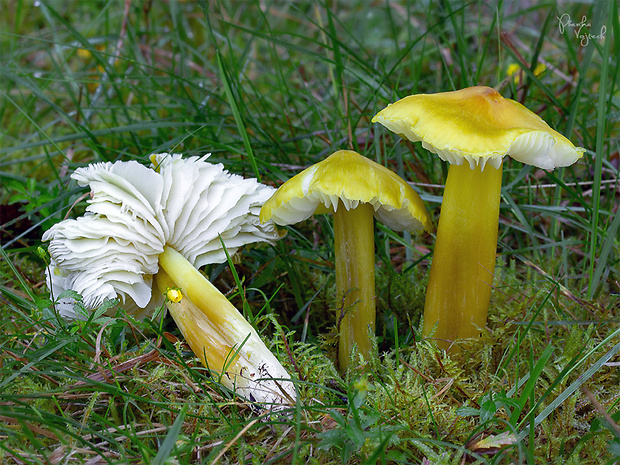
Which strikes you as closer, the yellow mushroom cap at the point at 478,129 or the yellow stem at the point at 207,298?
the yellow mushroom cap at the point at 478,129

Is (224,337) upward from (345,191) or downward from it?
downward

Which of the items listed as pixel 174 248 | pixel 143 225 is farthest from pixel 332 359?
pixel 143 225

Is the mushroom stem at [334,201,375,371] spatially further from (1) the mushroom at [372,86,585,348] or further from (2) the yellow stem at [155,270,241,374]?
(2) the yellow stem at [155,270,241,374]

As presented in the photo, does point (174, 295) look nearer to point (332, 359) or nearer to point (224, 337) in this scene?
point (224, 337)

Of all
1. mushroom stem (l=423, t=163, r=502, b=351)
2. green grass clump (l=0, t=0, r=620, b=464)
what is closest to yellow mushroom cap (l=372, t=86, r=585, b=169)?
mushroom stem (l=423, t=163, r=502, b=351)

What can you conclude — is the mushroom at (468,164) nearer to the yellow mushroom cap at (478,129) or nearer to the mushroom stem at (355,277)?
the yellow mushroom cap at (478,129)

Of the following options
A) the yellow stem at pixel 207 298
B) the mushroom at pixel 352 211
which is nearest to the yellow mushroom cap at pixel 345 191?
the mushroom at pixel 352 211
